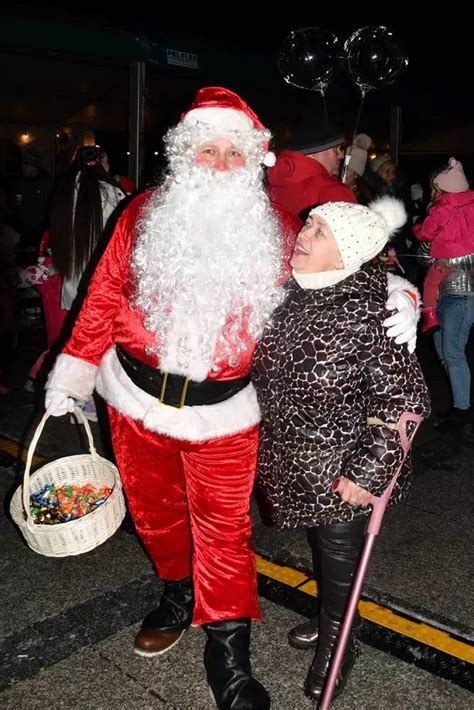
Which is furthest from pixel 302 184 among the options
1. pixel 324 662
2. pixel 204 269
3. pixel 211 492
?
pixel 324 662

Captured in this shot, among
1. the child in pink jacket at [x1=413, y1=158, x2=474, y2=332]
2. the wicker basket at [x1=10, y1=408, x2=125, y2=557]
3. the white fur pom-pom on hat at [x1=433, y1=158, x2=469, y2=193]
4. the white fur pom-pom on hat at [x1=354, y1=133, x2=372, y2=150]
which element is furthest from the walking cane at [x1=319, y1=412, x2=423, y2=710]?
the white fur pom-pom on hat at [x1=354, y1=133, x2=372, y2=150]

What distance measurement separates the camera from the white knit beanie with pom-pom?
2273 millimetres

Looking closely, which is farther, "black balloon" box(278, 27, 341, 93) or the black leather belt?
"black balloon" box(278, 27, 341, 93)

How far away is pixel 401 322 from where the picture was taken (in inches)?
87.0

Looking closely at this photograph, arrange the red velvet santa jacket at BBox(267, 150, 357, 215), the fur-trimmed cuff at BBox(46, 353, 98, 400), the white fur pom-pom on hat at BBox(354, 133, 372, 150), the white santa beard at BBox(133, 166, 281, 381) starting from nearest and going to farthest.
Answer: the white santa beard at BBox(133, 166, 281, 381)
the fur-trimmed cuff at BBox(46, 353, 98, 400)
the red velvet santa jacket at BBox(267, 150, 357, 215)
the white fur pom-pom on hat at BBox(354, 133, 372, 150)

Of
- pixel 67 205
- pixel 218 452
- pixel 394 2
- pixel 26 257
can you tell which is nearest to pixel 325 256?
pixel 218 452

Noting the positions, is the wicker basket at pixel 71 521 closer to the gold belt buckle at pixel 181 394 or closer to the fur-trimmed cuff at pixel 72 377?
the fur-trimmed cuff at pixel 72 377

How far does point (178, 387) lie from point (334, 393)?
1.76 ft

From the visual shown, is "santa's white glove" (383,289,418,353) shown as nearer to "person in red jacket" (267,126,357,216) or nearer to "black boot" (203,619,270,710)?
"black boot" (203,619,270,710)

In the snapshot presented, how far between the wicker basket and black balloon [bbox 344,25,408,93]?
3.94 metres

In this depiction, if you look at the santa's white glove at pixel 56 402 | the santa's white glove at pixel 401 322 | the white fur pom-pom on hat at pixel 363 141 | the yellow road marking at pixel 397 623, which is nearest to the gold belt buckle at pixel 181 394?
the santa's white glove at pixel 56 402

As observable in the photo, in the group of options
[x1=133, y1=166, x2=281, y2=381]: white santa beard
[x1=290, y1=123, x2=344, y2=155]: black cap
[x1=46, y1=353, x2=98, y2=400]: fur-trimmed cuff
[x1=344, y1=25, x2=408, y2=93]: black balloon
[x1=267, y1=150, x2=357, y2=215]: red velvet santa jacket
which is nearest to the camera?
[x1=133, y1=166, x2=281, y2=381]: white santa beard

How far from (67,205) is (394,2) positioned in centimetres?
1184

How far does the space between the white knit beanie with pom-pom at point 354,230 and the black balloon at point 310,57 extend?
3.51 meters
